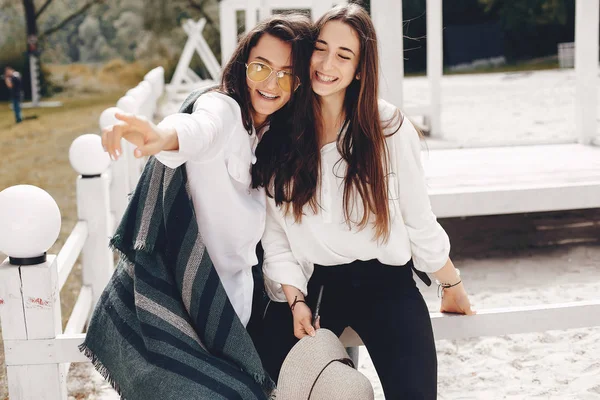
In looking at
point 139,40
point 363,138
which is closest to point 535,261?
point 363,138

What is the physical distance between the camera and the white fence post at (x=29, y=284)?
2.12 m

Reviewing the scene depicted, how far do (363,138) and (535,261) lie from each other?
3.13 metres

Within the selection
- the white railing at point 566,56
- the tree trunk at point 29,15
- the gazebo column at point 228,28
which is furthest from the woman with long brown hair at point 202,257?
the tree trunk at point 29,15

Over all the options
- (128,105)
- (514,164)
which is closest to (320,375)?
(128,105)

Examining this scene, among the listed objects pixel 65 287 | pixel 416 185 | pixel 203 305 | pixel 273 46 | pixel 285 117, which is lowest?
pixel 65 287

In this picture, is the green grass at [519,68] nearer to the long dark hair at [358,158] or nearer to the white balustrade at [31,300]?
the long dark hair at [358,158]

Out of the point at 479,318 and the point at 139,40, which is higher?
the point at 139,40

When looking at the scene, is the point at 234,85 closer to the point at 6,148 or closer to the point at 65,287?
the point at 65,287

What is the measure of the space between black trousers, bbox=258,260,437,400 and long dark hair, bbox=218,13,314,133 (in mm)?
511

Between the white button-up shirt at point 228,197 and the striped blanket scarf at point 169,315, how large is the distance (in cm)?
7

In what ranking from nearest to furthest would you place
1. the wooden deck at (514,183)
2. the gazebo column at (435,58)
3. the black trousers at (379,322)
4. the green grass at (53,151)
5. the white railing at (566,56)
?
1. the black trousers at (379,322)
2. the wooden deck at (514,183)
3. the green grass at (53,151)
4. the gazebo column at (435,58)
5. the white railing at (566,56)

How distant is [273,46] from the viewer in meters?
2.21

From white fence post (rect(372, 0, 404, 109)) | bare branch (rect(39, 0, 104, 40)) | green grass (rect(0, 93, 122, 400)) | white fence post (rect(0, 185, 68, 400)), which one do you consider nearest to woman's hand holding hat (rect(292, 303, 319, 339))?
white fence post (rect(0, 185, 68, 400))

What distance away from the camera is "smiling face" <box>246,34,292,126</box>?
2203 mm
